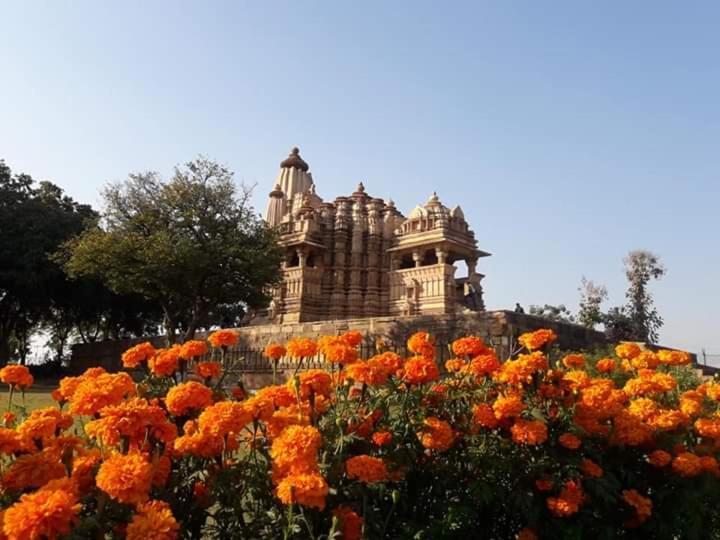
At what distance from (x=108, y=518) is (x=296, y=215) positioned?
85.1ft

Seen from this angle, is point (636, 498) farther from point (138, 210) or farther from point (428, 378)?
point (138, 210)

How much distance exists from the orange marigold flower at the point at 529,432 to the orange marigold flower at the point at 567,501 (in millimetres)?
237

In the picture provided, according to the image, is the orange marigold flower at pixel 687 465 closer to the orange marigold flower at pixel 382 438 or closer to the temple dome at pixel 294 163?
the orange marigold flower at pixel 382 438

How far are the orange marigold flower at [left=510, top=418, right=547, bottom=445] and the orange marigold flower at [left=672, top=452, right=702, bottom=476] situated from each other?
0.67 meters

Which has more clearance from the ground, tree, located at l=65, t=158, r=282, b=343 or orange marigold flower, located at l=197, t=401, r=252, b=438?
tree, located at l=65, t=158, r=282, b=343

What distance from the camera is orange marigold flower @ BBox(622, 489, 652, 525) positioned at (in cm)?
259

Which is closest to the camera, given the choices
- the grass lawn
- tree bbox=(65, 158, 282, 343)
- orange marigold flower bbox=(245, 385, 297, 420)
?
orange marigold flower bbox=(245, 385, 297, 420)

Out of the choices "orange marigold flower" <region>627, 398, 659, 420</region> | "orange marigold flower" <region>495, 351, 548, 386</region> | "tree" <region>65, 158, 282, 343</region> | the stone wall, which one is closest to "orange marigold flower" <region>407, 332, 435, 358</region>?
"orange marigold flower" <region>495, 351, 548, 386</region>

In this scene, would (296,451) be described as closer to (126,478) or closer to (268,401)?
(268,401)

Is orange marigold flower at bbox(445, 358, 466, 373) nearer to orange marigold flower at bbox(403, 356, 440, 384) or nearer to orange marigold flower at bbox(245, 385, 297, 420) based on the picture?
orange marigold flower at bbox(403, 356, 440, 384)

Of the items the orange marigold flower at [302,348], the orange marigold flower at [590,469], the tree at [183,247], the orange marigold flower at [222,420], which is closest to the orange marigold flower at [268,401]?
the orange marigold flower at [222,420]

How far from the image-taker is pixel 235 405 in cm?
223

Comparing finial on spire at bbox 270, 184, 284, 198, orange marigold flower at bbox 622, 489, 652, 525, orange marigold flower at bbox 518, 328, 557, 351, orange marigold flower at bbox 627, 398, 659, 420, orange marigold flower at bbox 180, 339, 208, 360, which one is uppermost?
finial on spire at bbox 270, 184, 284, 198

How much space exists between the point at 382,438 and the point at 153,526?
105 centimetres
